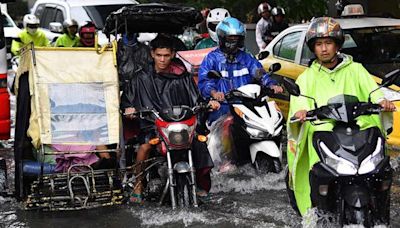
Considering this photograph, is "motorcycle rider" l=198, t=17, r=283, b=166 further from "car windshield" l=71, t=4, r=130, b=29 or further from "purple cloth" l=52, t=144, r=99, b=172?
"car windshield" l=71, t=4, r=130, b=29

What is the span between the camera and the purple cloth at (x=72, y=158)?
7.29 metres

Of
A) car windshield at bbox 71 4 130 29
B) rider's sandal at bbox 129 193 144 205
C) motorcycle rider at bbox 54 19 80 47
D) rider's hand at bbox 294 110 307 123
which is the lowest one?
rider's sandal at bbox 129 193 144 205

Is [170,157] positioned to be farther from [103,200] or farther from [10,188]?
[10,188]

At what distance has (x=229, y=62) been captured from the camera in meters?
8.60

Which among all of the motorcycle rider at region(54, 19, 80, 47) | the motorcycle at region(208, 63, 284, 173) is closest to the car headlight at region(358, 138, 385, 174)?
the motorcycle at region(208, 63, 284, 173)

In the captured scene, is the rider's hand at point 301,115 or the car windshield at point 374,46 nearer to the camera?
the rider's hand at point 301,115

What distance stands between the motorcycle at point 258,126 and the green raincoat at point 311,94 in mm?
2429

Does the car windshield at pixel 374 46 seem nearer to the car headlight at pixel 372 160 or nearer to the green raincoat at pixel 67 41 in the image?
the green raincoat at pixel 67 41

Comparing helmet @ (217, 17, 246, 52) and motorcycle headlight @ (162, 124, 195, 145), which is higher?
helmet @ (217, 17, 246, 52)

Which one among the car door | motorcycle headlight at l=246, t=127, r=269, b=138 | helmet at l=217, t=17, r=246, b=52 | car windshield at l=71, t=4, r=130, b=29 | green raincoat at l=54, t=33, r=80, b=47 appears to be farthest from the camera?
car windshield at l=71, t=4, r=130, b=29

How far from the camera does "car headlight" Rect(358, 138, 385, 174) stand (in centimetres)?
487

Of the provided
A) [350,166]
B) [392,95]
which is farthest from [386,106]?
[392,95]

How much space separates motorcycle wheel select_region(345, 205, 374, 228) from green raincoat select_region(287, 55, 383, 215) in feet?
1.79

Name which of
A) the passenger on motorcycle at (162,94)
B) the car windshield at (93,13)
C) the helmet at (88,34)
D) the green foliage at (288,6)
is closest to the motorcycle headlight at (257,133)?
the passenger on motorcycle at (162,94)
